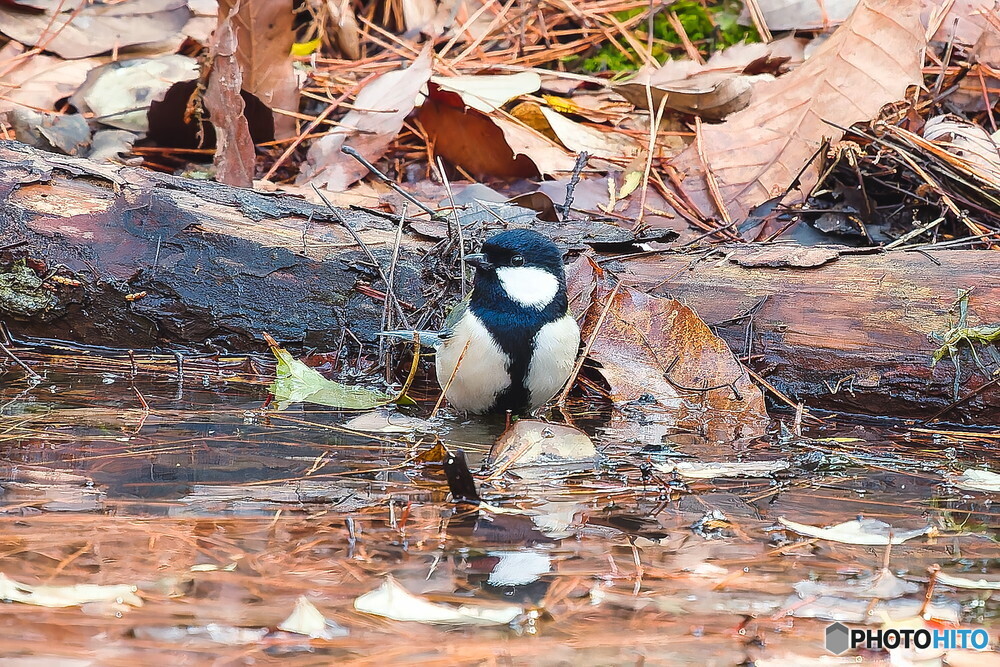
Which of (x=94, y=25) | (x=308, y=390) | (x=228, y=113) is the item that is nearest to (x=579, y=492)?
(x=308, y=390)

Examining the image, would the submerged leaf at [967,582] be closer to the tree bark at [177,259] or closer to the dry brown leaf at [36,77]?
the tree bark at [177,259]

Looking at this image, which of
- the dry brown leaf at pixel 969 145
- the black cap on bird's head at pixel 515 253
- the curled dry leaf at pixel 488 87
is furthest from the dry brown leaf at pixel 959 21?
the black cap on bird's head at pixel 515 253

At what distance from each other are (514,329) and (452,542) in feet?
3.96

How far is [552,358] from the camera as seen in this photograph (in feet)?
10.8

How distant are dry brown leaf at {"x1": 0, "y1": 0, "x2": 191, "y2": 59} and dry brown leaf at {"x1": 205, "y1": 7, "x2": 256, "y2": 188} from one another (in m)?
1.46

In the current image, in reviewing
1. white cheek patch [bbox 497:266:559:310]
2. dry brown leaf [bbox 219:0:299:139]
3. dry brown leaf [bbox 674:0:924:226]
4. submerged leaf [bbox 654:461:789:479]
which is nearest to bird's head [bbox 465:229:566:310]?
white cheek patch [bbox 497:266:559:310]

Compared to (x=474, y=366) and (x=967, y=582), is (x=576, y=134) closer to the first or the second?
(x=474, y=366)

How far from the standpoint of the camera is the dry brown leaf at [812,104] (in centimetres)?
445

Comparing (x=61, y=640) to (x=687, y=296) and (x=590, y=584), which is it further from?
(x=687, y=296)

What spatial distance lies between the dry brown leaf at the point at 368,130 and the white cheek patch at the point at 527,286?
1.69m

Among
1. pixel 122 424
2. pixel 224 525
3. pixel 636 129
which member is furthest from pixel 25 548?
pixel 636 129

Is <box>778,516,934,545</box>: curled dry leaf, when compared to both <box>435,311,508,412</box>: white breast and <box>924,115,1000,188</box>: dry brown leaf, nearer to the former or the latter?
<box>435,311,508,412</box>: white breast

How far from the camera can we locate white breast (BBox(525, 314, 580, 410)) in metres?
3.27

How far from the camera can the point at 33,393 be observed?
3.44m
